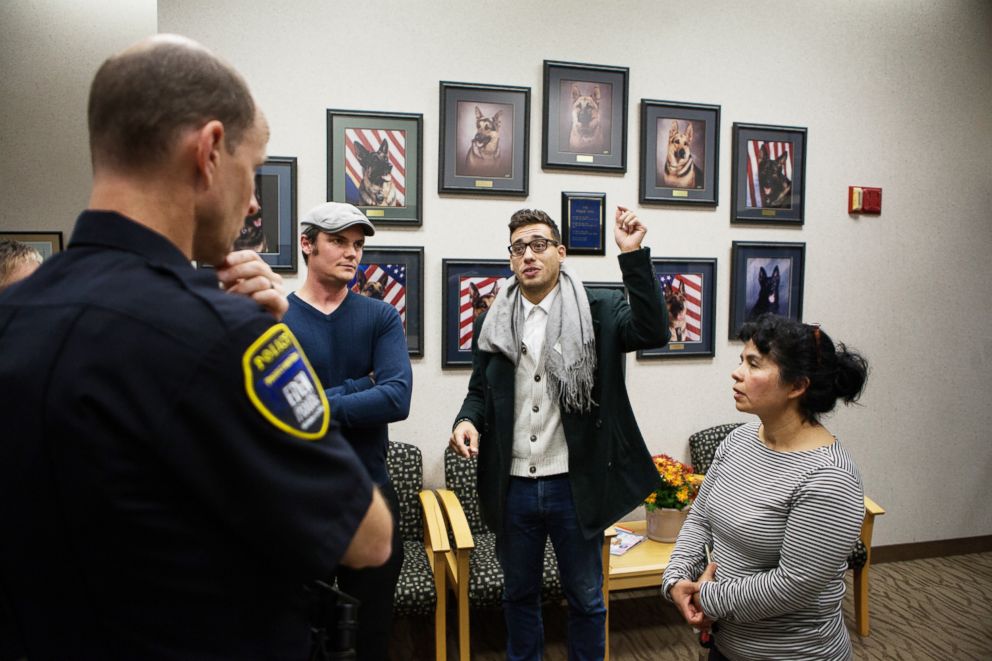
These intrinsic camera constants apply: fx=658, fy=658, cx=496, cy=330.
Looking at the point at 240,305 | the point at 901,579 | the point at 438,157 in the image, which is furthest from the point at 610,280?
the point at 240,305

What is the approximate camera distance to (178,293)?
75cm

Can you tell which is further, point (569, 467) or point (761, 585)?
point (569, 467)

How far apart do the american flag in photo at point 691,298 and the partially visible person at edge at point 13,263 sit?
3.02 m

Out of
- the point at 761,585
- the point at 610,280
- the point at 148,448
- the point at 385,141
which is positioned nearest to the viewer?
the point at 148,448

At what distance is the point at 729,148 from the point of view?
3936 millimetres

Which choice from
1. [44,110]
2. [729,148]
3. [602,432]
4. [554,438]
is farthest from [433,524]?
[44,110]

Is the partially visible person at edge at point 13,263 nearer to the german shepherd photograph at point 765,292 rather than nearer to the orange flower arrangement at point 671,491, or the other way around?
the orange flower arrangement at point 671,491

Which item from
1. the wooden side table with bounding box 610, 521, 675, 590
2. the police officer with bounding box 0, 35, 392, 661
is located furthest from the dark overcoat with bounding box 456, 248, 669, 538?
the police officer with bounding box 0, 35, 392, 661

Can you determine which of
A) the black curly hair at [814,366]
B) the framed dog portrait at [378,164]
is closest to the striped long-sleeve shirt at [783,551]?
the black curly hair at [814,366]

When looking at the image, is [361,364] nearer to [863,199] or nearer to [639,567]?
[639,567]

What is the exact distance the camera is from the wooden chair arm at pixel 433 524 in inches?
115

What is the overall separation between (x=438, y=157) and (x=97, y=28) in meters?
2.04

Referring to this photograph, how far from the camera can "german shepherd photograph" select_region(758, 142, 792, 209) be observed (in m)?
3.96

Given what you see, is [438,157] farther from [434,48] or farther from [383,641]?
[383,641]
